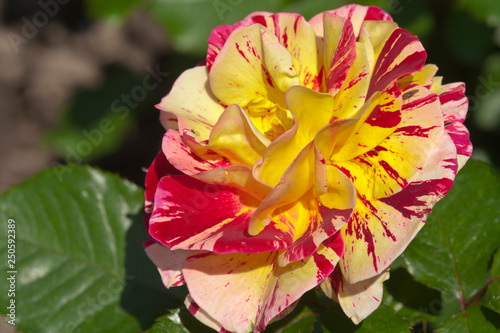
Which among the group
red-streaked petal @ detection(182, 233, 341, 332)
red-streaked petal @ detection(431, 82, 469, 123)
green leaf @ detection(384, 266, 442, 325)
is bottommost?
green leaf @ detection(384, 266, 442, 325)

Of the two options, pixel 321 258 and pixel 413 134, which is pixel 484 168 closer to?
pixel 413 134

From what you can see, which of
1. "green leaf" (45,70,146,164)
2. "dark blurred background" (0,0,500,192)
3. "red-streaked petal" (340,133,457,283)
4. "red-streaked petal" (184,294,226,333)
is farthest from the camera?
"green leaf" (45,70,146,164)

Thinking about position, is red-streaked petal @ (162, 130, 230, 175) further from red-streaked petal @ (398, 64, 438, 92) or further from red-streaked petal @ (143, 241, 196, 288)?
red-streaked petal @ (398, 64, 438, 92)

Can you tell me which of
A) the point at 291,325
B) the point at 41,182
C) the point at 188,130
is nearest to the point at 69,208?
the point at 41,182

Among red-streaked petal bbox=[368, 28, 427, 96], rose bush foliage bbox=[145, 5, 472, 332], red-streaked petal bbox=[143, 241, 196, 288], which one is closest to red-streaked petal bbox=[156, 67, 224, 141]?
rose bush foliage bbox=[145, 5, 472, 332]

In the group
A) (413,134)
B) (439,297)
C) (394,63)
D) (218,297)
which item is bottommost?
(439,297)

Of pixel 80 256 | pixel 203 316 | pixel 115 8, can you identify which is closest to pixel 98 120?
pixel 115 8

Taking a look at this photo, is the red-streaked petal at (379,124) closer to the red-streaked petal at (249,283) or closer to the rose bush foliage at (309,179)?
the rose bush foliage at (309,179)
